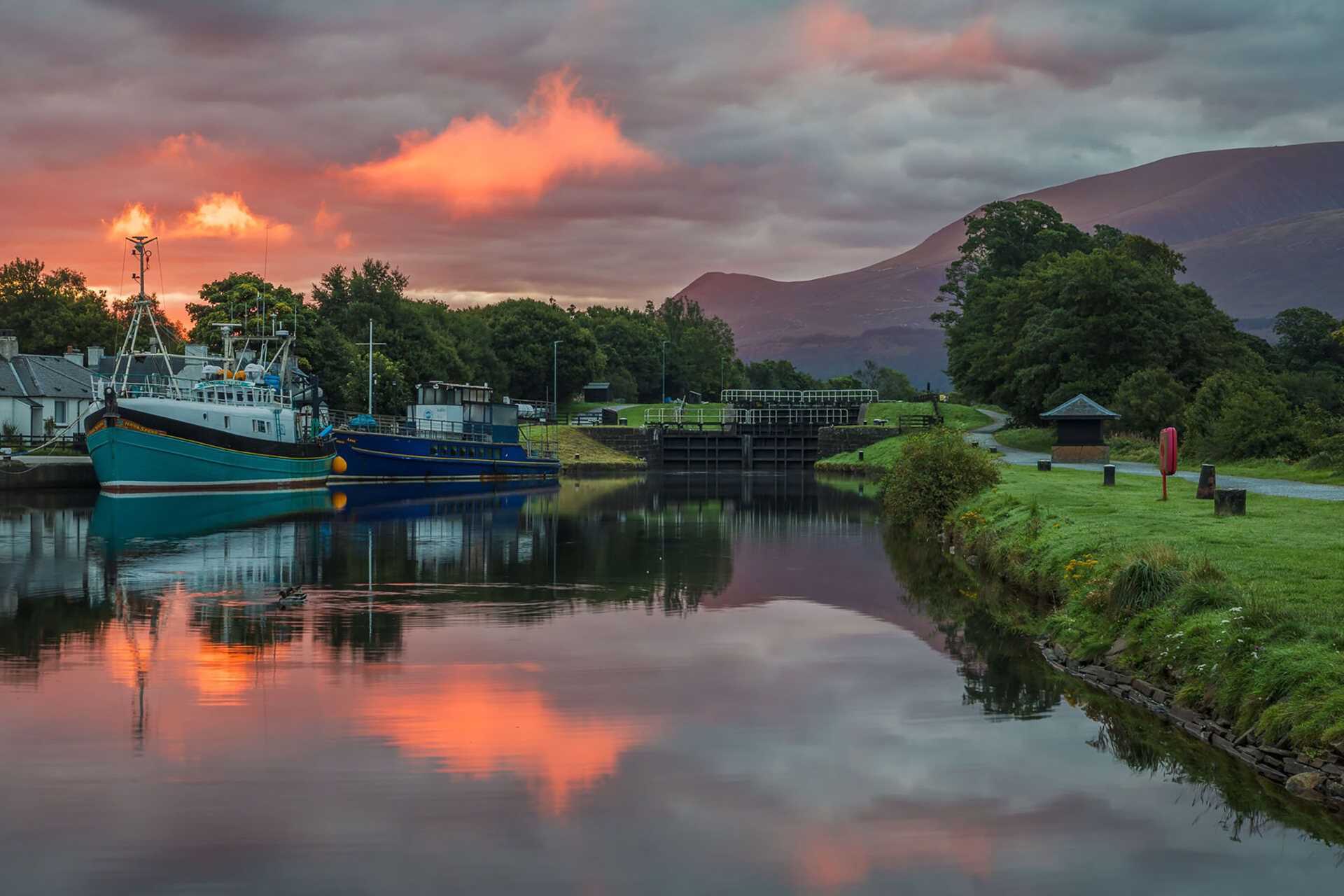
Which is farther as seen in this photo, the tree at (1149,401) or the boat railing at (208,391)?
the tree at (1149,401)

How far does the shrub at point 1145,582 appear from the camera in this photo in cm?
1780

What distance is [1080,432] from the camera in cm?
6181

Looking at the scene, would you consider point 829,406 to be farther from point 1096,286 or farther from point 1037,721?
point 1037,721

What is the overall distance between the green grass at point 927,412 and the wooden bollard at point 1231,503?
74624 millimetres

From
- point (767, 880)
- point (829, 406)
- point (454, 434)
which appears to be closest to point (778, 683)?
point (767, 880)

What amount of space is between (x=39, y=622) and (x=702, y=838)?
16.2 metres

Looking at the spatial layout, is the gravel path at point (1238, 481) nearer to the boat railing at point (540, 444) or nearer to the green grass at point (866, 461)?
the green grass at point (866, 461)

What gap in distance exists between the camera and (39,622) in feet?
76.5

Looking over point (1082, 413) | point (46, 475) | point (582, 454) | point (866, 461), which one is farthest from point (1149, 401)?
point (46, 475)

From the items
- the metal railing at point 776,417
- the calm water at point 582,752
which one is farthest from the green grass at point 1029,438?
the calm water at point 582,752

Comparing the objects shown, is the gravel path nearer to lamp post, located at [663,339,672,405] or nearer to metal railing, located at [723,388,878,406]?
metal railing, located at [723,388,878,406]

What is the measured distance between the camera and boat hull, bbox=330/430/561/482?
7225 centimetres

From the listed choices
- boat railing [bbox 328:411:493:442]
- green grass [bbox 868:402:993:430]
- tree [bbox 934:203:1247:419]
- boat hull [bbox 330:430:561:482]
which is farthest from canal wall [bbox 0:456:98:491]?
green grass [bbox 868:402:993:430]

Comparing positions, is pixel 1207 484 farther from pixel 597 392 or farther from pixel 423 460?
pixel 597 392
